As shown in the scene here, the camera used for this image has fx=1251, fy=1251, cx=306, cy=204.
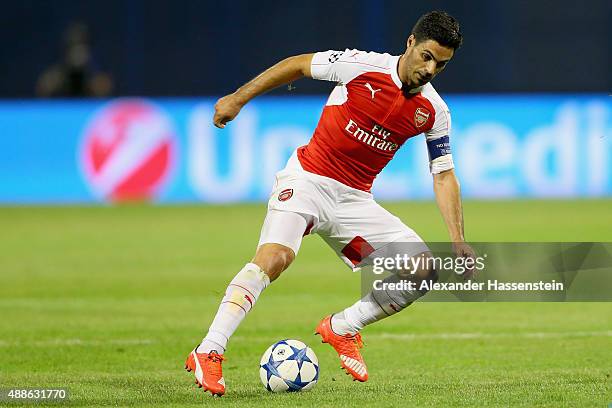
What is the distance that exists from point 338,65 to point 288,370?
174 centimetres

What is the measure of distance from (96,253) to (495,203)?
7.46 m

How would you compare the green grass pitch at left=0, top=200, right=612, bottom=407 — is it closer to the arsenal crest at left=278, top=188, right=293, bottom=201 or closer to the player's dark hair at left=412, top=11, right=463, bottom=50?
the arsenal crest at left=278, top=188, right=293, bottom=201

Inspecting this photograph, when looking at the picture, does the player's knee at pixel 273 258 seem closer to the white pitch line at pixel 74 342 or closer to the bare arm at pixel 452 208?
the bare arm at pixel 452 208

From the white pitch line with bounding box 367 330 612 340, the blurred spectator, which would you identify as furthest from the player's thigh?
the blurred spectator

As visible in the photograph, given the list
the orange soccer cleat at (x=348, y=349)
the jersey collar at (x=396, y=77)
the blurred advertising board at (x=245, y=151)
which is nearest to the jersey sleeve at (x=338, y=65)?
the jersey collar at (x=396, y=77)

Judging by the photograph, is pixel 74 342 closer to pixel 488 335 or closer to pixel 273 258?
pixel 273 258

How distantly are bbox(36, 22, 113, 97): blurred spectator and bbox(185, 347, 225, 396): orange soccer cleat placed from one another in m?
17.4

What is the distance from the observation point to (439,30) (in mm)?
6797

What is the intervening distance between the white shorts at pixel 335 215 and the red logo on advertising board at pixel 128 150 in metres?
12.5

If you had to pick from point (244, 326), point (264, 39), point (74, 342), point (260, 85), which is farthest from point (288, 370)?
point (264, 39)

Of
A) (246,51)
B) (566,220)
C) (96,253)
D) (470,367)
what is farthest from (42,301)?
(246,51)

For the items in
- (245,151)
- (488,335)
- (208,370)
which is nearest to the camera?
(208,370)

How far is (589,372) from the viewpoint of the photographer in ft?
24.3

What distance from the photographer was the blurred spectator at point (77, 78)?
2342cm
